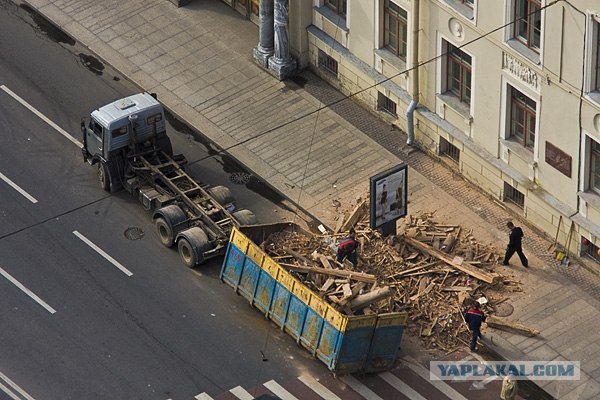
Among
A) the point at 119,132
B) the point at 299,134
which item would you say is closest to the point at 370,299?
the point at 119,132

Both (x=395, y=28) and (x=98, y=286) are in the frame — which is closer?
(x=98, y=286)

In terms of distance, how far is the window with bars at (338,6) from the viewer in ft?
190

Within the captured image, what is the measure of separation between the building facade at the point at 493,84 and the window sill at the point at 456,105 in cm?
4

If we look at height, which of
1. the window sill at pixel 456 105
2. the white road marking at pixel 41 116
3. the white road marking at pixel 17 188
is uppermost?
the window sill at pixel 456 105

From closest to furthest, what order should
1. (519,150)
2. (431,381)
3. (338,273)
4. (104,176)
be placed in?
1. (431,381)
2. (338,273)
3. (519,150)
4. (104,176)

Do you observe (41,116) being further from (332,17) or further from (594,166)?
(594,166)

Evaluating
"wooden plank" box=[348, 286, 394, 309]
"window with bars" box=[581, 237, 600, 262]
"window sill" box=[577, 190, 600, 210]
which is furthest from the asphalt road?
"window sill" box=[577, 190, 600, 210]

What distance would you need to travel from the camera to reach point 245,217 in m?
52.2

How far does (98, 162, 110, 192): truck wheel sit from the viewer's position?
54500 mm

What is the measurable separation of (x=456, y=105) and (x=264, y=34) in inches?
343

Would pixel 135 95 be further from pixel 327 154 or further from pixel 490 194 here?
pixel 490 194

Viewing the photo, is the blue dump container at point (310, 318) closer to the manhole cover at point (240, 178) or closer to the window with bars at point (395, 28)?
the manhole cover at point (240, 178)

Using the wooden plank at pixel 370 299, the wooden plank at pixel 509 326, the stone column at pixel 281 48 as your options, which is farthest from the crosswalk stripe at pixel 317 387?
the stone column at pixel 281 48

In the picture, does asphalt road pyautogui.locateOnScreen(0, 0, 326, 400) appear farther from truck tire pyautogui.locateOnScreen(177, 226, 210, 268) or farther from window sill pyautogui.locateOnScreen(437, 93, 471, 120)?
window sill pyautogui.locateOnScreen(437, 93, 471, 120)
